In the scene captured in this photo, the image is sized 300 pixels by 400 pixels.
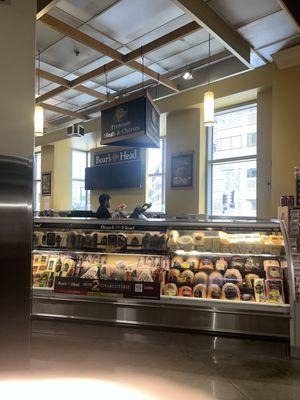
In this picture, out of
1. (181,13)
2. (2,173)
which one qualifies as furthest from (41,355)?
(181,13)

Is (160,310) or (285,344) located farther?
(160,310)

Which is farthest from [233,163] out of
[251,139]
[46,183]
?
[46,183]

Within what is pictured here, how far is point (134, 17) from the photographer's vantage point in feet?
16.6

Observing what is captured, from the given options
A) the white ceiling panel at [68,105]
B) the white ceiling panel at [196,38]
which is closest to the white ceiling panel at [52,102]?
the white ceiling panel at [68,105]

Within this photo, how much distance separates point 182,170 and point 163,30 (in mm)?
3290

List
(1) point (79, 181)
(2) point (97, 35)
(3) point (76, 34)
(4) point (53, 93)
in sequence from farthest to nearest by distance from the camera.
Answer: (1) point (79, 181) → (4) point (53, 93) → (2) point (97, 35) → (3) point (76, 34)

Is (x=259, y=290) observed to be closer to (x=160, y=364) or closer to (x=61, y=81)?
(x=160, y=364)

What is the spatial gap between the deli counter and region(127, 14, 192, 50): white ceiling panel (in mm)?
3220

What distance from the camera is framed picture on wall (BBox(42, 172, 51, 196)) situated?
11.7 meters

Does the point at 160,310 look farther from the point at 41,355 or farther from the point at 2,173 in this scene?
the point at 2,173

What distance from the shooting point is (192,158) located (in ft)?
25.8

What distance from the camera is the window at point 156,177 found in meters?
9.50

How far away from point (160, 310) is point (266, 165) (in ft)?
14.1

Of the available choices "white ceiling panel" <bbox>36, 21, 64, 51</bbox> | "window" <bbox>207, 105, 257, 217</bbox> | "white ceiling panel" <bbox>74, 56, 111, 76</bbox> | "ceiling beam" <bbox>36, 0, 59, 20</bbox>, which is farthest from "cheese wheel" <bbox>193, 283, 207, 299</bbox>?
"white ceiling panel" <bbox>74, 56, 111, 76</bbox>
